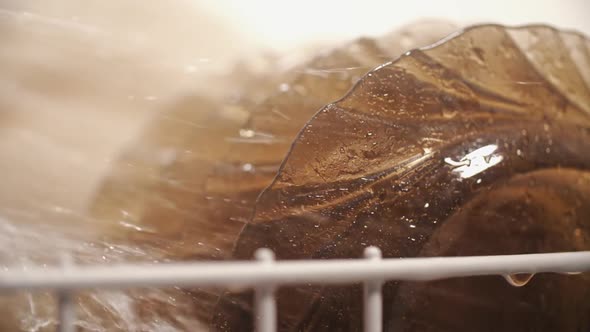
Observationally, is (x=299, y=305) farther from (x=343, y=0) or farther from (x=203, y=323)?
(x=343, y=0)

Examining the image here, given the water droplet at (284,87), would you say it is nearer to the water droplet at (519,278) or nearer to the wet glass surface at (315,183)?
the wet glass surface at (315,183)

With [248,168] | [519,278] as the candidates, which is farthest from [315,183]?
[519,278]

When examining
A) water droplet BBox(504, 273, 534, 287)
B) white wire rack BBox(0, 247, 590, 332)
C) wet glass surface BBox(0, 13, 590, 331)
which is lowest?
white wire rack BBox(0, 247, 590, 332)

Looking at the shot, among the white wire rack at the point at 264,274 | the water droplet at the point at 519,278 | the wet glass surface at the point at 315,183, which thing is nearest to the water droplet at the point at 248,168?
the wet glass surface at the point at 315,183

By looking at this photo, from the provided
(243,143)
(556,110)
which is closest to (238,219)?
(243,143)

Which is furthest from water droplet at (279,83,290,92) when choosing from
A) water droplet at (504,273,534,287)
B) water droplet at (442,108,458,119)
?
water droplet at (504,273,534,287)

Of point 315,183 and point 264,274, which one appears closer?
point 264,274

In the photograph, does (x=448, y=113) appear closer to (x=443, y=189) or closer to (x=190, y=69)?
(x=443, y=189)

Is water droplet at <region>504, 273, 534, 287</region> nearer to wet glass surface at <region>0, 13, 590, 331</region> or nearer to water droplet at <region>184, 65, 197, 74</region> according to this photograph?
wet glass surface at <region>0, 13, 590, 331</region>

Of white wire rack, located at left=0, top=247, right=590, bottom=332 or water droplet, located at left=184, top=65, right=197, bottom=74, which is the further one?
water droplet, located at left=184, top=65, right=197, bottom=74

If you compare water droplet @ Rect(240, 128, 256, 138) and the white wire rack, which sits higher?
water droplet @ Rect(240, 128, 256, 138)
